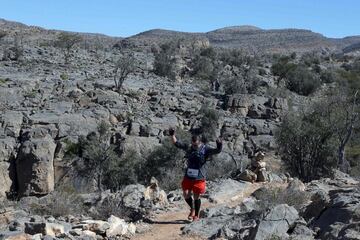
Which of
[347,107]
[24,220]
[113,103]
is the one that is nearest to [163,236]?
[24,220]

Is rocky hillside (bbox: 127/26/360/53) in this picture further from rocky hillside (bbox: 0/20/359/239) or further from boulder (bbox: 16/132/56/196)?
boulder (bbox: 16/132/56/196)

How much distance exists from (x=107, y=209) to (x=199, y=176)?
1867mm

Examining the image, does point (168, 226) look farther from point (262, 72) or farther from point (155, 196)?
point (262, 72)

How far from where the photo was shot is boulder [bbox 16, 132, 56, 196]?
2539 centimetres

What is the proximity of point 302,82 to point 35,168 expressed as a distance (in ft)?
107

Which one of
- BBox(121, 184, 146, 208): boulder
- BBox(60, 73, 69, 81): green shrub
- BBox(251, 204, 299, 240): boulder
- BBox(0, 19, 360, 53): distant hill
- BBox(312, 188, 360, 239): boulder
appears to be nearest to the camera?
BBox(312, 188, 360, 239): boulder

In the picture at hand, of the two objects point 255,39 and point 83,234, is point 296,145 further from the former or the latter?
point 255,39

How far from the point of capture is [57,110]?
34.0 metres

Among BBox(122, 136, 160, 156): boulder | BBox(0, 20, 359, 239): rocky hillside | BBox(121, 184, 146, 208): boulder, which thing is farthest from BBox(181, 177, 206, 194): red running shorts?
BBox(122, 136, 160, 156): boulder

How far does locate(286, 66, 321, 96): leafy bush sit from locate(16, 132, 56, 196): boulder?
31.0 meters

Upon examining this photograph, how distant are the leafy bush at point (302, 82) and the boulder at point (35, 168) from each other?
3096cm

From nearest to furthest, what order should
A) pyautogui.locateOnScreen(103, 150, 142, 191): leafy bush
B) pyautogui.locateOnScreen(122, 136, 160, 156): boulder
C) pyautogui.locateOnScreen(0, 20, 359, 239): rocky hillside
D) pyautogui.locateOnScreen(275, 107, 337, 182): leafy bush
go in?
pyautogui.locateOnScreen(0, 20, 359, 239): rocky hillside, pyautogui.locateOnScreen(275, 107, 337, 182): leafy bush, pyautogui.locateOnScreen(103, 150, 142, 191): leafy bush, pyautogui.locateOnScreen(122, 136, 160, 156): boulder

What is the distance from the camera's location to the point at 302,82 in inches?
2096

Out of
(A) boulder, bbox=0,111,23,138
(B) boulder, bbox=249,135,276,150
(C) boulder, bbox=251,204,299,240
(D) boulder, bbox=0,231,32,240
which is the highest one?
(C) boulder, bbox=251,204,299,240
